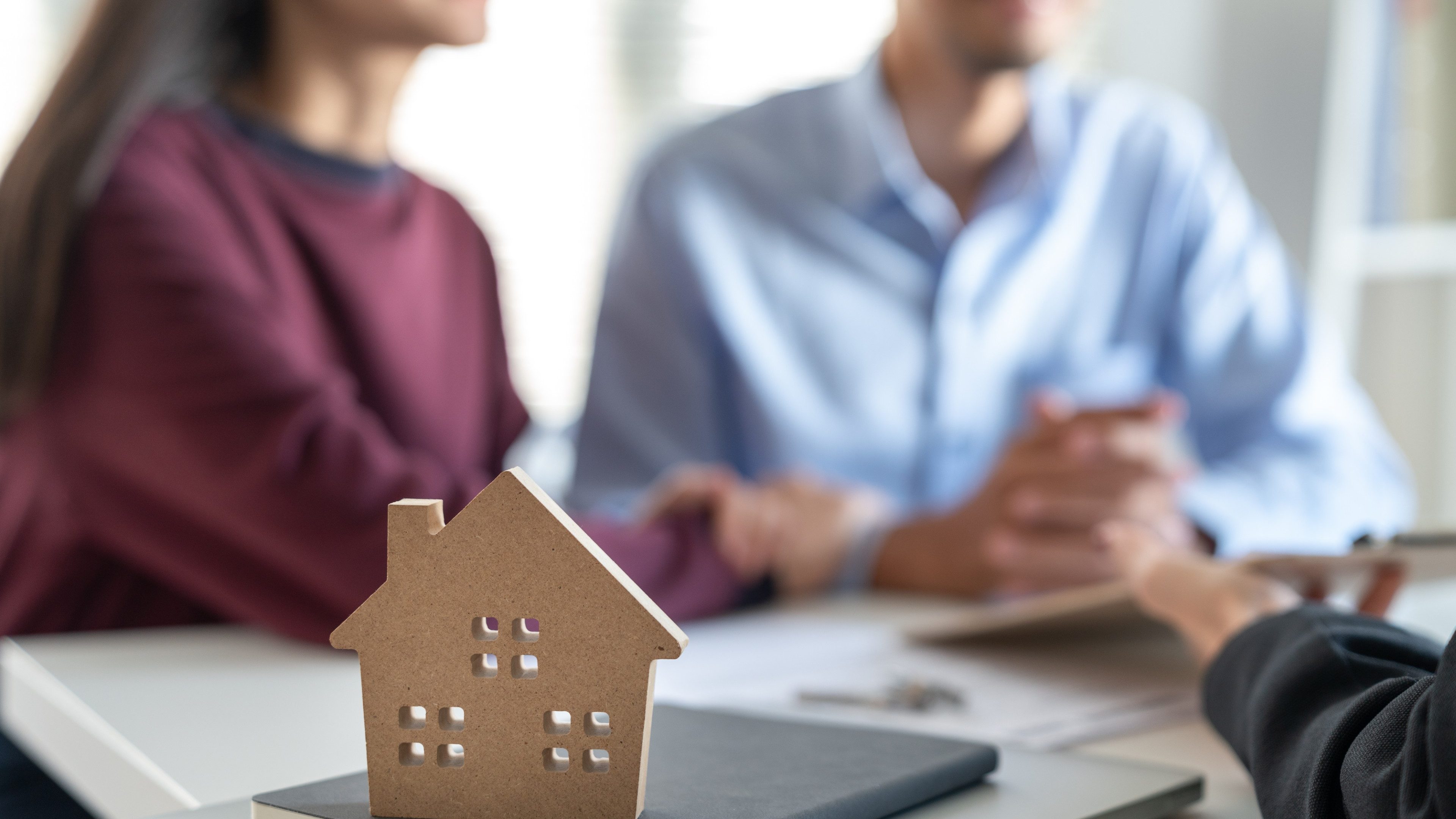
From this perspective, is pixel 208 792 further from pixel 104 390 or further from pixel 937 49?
pixel 937 49

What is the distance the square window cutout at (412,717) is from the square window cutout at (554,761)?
4 cm

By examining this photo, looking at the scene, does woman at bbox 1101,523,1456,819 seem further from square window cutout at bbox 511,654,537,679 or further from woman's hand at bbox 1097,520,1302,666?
square window cutout at bbox 511,654,537,679

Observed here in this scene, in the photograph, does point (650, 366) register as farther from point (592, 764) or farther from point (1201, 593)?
point (592, 764)

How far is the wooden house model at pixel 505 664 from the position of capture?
1.18 ft

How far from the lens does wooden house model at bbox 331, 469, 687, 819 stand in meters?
0.36

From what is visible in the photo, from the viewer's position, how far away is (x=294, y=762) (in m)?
0.54

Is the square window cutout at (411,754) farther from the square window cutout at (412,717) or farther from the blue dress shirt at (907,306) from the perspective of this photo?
the blue dress shirt at (907,306)

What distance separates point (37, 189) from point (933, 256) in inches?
38.2

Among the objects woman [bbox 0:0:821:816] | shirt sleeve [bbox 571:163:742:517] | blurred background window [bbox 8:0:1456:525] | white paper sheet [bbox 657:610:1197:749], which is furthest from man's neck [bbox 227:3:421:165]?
blurred background window [bbox 8:0:1456:525]

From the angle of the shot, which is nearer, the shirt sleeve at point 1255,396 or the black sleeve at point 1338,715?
the black sleeve at point 1338,715

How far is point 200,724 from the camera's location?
0.62m

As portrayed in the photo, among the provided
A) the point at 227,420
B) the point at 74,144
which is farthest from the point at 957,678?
the point at 74,144

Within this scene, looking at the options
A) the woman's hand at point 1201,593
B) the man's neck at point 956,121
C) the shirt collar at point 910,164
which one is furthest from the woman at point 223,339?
the man's neck at point 956,121

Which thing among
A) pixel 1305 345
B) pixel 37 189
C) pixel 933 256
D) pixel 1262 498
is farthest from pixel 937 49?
pixel 37 189
